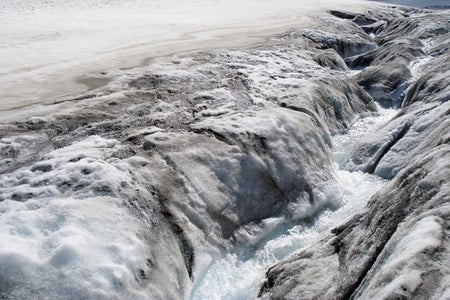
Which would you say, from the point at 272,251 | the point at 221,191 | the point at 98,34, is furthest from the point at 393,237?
the point at 98,34

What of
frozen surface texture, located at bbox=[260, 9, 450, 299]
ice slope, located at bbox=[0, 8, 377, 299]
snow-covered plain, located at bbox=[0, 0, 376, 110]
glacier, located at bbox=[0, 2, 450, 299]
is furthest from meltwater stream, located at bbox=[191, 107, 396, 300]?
snow-covered plain, located at bbox=[0, 0, 376, 110]

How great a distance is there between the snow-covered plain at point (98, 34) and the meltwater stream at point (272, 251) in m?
5.79

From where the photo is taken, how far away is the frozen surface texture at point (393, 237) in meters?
3.78

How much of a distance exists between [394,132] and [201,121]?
4.71 meters

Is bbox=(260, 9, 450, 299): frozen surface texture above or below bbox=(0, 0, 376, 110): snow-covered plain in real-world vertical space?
above

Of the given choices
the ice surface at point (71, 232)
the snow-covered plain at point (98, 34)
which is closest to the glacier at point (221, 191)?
the ice surface at point (71, 232)

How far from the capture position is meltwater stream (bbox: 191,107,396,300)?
5.82m

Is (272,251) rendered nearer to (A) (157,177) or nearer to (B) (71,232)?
(A) (157,177)

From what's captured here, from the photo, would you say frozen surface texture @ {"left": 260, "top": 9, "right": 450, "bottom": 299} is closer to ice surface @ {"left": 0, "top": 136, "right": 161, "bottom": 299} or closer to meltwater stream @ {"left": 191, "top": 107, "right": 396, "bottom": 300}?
meltwater stream @ {"left": 191, "top": 107, "right": 396, "bottom": 300}

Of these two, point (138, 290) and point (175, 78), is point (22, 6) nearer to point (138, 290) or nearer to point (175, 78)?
point (175, 78)

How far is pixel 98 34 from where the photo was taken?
17141 mm

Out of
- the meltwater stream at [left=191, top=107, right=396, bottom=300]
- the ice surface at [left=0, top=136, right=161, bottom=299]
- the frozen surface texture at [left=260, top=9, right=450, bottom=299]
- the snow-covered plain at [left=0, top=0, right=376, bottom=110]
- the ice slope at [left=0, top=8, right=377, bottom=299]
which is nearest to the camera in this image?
the frozen surface texture at [left=260, top=9, right=450, bottom=299]

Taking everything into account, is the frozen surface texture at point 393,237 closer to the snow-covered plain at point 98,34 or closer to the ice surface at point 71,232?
the ice surface at point 71,232

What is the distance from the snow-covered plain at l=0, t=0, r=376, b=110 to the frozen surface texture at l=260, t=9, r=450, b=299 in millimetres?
6875
